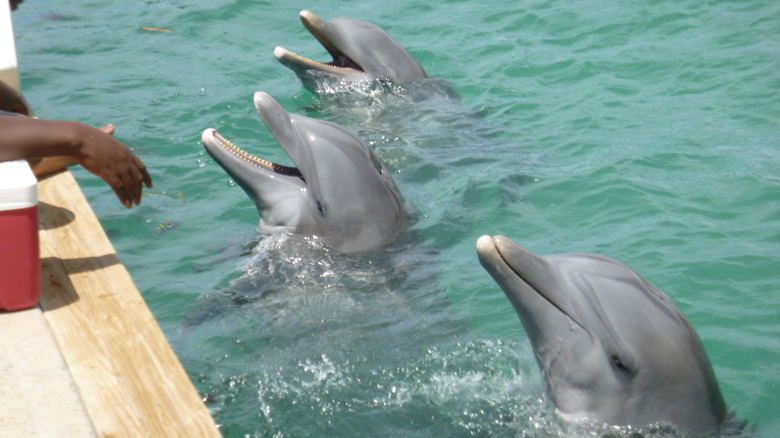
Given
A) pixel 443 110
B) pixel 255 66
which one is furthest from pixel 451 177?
pixel 255 66

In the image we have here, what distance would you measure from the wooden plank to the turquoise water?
822mm

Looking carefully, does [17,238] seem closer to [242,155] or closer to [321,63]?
[242,155]

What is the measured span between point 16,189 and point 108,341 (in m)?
0.80

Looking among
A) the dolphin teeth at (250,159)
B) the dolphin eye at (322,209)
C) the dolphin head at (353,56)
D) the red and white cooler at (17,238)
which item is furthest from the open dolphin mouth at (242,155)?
the dolphin head at (353,56)

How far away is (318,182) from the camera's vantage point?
570 cm

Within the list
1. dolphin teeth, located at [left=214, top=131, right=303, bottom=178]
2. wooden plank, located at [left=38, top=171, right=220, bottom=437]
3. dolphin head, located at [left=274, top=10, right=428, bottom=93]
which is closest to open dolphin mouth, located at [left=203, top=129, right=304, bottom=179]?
dolphin teeth, located at [left=214, top=131, right=303, bottom=178]

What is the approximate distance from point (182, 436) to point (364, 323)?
6.97 ft

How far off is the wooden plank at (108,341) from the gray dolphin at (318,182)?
1117mm

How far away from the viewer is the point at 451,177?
798cm

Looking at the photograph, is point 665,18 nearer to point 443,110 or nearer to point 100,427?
point 443,110

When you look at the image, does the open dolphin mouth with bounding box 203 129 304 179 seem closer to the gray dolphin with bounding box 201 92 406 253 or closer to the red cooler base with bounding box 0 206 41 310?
the gray dolphin with bounding box 201 92 406 253

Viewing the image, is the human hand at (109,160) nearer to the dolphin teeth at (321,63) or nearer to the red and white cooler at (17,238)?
the red and white cooler at (17,238)

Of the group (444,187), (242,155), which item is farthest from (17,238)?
(444,187)

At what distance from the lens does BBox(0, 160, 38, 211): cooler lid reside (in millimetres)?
3951
